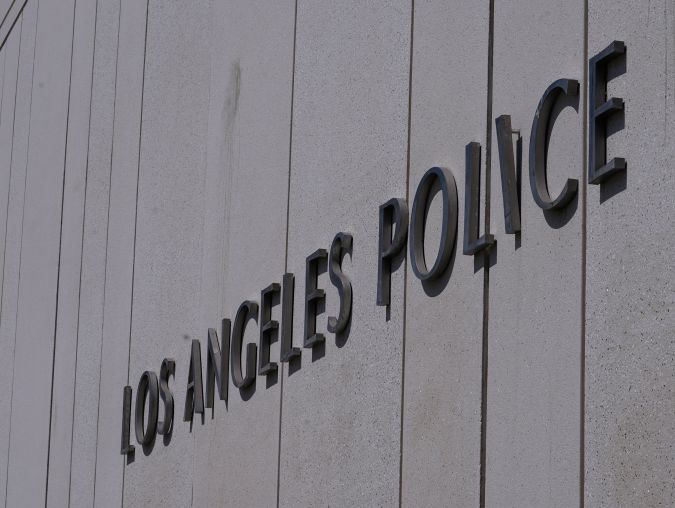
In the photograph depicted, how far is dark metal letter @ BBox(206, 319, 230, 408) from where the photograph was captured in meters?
7.45

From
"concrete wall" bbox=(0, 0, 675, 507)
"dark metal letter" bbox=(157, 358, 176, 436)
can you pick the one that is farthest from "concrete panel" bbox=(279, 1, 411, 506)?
"dark metal letter" bbox=(157, 358, 176, 436)

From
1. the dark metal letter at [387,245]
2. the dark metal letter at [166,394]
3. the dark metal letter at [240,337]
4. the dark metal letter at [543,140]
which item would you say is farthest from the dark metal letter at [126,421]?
the dark metal letter at [543,140]

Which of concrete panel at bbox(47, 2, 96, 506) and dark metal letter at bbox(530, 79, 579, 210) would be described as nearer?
dark metal letter at bbox(530, 79, 579, 210)

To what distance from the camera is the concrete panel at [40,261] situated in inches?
460

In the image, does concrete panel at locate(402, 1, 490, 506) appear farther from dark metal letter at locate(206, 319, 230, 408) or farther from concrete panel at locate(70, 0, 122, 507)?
concrete panel at locate(70, 0, 122, 507)

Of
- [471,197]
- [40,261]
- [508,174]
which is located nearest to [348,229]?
[471,197]

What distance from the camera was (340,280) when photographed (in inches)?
243

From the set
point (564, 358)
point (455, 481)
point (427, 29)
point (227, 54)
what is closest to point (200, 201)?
point (227, 54)

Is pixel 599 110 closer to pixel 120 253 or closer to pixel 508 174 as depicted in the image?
pixel 508 174

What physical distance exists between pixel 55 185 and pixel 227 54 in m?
4.15

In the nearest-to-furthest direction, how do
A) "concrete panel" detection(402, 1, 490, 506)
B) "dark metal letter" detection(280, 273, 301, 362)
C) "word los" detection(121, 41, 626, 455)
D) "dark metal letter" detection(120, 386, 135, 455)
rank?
"word los" detection(121, 41, 626, 455)
"concrete panel" detection(402, 1, 490, 506)
"dark metal letter" detection(280, 273, 301, 362)
"dark metal letter" detection(120, 386, 135, 455)

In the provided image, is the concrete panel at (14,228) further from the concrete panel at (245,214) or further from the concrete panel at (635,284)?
the concrete panel at (635,284)

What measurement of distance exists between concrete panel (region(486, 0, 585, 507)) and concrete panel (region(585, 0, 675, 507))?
114 mm

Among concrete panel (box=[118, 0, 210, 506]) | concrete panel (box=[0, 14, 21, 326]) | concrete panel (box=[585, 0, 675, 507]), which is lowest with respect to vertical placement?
concrete panel (box=[585, 0, 675, 507])
